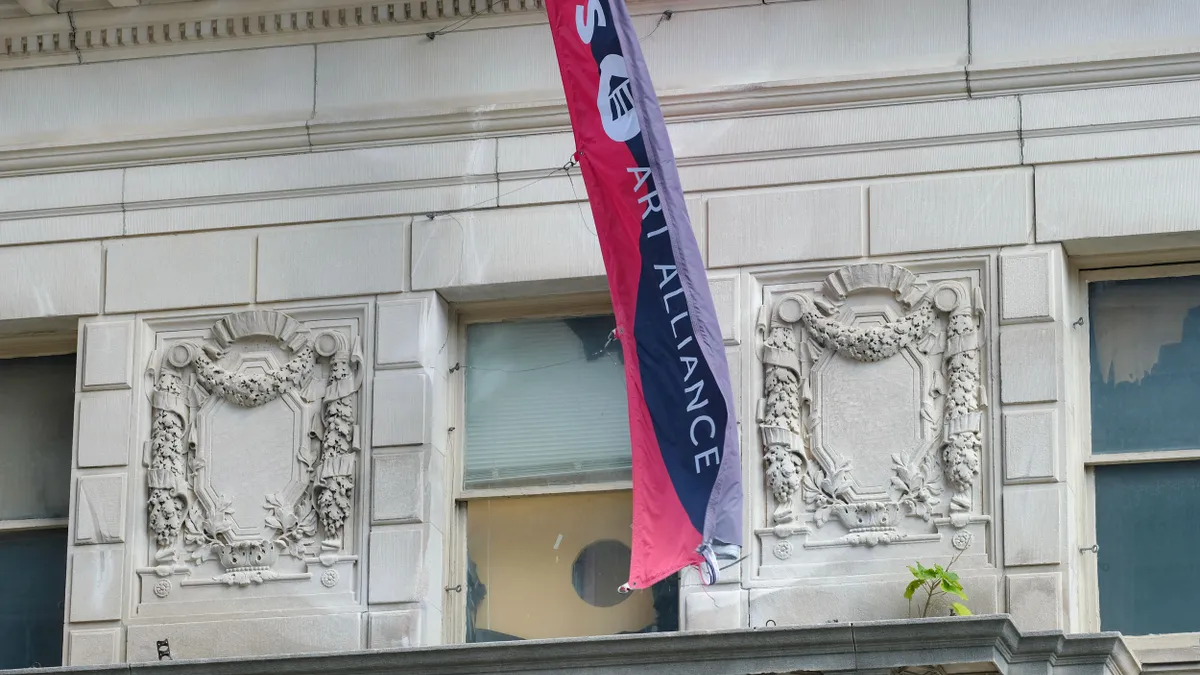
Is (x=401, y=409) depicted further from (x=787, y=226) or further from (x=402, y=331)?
(x=787, y=226)

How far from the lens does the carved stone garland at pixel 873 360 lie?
14.4 metres

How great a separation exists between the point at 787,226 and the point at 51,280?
4.43 metres

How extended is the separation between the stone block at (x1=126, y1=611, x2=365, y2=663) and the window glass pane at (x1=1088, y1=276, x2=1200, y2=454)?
428 centimetres

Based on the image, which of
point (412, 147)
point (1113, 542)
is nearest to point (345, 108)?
point (412, 147)

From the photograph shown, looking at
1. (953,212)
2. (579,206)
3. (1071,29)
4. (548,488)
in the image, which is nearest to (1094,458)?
(953,212)

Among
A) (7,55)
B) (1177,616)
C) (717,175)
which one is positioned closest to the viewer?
(1177,616)

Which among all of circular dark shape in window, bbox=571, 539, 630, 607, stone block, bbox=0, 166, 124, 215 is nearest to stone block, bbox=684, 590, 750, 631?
circular dark shape in window, bbox=571, 539, 630, 607

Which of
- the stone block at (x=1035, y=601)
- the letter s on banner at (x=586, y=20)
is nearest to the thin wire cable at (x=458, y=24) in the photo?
the letter s on banner at (x=586, y=20)

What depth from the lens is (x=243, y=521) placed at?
599 inches

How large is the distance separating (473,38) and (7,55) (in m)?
2.96

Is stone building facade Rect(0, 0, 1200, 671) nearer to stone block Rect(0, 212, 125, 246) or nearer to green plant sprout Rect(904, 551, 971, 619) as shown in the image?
stone block Rect(0, 212, 125, 246)

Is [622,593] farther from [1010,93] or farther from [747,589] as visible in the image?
[1010,93]

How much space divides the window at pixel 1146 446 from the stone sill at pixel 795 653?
0.63 m

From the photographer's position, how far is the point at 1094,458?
1468cm
